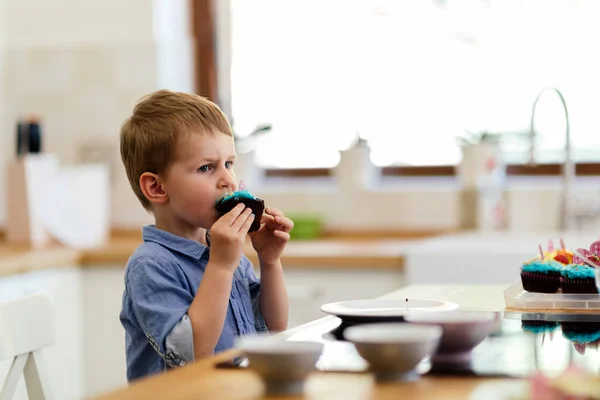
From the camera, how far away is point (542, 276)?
4.59 feet

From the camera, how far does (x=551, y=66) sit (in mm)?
3002

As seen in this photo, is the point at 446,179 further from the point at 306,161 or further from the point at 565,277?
the point at 565,277

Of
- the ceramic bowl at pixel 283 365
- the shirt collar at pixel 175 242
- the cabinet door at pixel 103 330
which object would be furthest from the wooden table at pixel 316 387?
the cabinet door at pixel 103 330

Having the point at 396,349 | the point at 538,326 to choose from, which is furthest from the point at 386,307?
the point at 396,349

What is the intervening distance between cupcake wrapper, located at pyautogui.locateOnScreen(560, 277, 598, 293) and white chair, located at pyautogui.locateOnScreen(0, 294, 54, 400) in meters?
0.81

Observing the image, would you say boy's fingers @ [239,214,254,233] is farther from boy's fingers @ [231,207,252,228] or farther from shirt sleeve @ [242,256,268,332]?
shirt sleeve @ [242,256,268,332]

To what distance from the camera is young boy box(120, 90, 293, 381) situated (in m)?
1.29

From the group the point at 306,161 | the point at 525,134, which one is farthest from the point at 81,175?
the point at 525,134

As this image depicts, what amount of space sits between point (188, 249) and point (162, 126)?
0.66 feet

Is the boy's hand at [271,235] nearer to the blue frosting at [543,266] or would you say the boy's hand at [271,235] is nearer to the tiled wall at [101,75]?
the blue frosting at [543,266]

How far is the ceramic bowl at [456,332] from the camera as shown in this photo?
3.14 ft

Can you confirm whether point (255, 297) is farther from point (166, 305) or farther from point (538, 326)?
point (538, 326)

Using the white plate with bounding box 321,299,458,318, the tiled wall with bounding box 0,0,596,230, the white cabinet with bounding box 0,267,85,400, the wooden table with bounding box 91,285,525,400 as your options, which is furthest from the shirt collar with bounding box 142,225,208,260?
the tiled wall with bounding box 0,0,596,230

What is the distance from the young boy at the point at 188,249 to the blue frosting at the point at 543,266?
15.1 inches
